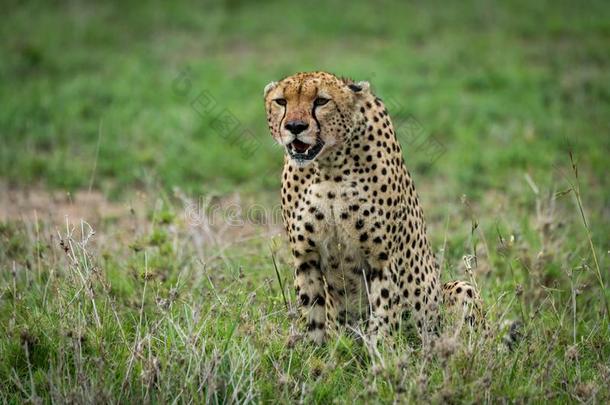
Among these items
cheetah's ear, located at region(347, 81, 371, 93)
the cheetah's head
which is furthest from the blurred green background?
cheetah's ear, located at region(347, 81, 371, 93)

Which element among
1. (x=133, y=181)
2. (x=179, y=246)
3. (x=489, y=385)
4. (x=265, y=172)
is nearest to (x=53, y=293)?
(x=179, y=246)

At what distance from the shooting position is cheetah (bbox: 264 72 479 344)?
3.24 metres

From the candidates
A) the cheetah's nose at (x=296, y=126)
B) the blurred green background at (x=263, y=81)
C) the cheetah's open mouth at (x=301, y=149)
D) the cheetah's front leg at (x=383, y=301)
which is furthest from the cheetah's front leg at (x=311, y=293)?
the blurred green background at (x=263, y=81)

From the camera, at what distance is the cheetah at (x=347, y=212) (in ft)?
10.6

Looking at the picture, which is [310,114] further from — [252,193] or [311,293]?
[252,193]

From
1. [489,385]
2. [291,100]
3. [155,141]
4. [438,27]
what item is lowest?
[489,385]

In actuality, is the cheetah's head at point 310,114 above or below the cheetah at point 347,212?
above

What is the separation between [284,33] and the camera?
1003 centimetres

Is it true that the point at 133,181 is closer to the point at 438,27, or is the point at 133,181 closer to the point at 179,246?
the point at 179,246

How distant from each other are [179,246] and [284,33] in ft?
20.0

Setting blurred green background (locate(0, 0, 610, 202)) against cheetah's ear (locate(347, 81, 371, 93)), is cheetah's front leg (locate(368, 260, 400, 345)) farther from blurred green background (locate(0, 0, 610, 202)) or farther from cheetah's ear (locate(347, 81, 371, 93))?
blurred green background (locate(0, 0, 610, 202))

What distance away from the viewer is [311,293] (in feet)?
11.4

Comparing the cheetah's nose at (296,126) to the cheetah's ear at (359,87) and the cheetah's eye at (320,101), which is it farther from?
the cheetah's ear at (359,87)

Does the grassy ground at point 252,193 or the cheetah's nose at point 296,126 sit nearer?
A: the grassy ground at point 252,193
